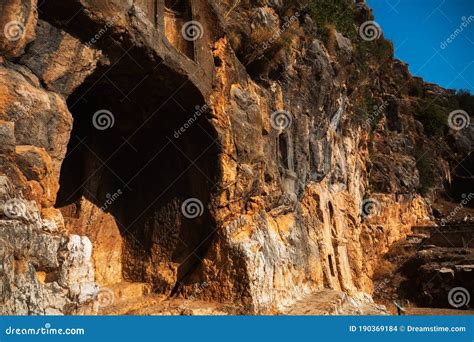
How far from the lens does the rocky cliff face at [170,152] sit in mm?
6742

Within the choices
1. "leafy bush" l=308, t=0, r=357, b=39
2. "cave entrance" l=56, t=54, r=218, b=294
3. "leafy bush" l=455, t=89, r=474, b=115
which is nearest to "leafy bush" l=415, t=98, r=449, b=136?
"leafy bush" l=455, t=89, r=474, b=115

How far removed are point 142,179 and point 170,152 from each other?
1.13m

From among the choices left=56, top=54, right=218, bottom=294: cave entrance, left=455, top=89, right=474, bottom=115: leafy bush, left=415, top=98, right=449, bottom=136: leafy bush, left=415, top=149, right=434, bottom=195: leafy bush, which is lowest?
left=56, top=54, right=218, bottom=294: cave entrance

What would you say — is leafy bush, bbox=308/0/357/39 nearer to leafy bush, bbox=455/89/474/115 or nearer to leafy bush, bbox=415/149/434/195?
leafy bush, bbox=415/149/434/195

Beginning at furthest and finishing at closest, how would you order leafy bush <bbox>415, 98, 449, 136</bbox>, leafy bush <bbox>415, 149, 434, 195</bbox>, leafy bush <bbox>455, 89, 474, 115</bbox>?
leafy bush <bbox>455, 89, 474, 115</bbox> < leafy bush <bbox>415, 98, 449, 136</bbox> < leafy bush <bbox>415, 149, 434, 195</bbox>

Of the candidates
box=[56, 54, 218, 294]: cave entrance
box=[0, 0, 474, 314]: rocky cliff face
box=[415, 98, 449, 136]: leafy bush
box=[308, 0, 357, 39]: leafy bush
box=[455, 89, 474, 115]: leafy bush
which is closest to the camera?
box=[0, 0, 474, 314]: rocky cliff face

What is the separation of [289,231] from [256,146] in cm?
271

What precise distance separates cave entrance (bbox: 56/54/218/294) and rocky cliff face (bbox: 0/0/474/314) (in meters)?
0.03

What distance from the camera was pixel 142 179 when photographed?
39.8ft

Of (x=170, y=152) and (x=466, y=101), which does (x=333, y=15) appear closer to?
(x=170, y=152)

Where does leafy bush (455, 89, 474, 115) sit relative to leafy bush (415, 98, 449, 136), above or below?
above

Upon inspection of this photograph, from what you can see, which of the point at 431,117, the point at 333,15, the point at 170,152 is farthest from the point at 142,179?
the point at 431,117

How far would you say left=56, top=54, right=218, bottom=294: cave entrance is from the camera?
10.8 meters

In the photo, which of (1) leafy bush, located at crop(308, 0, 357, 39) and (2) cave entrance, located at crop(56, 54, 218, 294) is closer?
(2) cave entrance, located at crop(56, 54, 218, 294)
